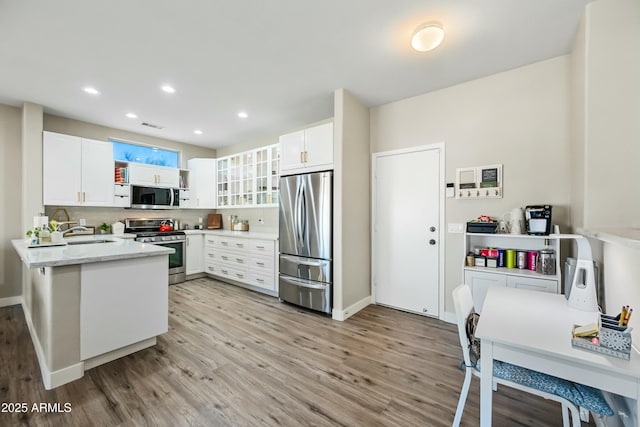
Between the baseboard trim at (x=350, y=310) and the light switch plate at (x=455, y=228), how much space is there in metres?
1.45

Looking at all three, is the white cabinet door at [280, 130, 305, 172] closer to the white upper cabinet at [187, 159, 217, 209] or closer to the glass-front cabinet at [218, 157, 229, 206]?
the glass-front cabinet at [218, 157, 229, 206]

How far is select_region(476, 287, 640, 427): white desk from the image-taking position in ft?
3.34

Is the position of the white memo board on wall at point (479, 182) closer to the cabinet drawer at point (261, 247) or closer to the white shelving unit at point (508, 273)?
the white shelving unit at point (508, 273)

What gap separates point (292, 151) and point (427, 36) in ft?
6.81

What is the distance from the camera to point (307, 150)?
3.48 m

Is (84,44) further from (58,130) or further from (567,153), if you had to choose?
(567,153)

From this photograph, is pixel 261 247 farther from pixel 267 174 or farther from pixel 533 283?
pixel 533 283

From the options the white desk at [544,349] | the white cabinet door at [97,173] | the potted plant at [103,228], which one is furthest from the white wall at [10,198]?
the white desk at [544,349]

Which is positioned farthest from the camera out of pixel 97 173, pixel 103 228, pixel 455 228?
pixel 103 228

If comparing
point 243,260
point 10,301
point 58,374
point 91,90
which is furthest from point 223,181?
point 58,374

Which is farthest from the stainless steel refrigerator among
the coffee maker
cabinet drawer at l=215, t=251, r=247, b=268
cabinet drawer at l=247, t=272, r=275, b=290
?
the coffee maker

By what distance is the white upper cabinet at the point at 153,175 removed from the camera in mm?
4535

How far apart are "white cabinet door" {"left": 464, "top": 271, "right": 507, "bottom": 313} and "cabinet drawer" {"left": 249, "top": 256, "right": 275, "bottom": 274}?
8.57 feet

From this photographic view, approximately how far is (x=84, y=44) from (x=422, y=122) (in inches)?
141
